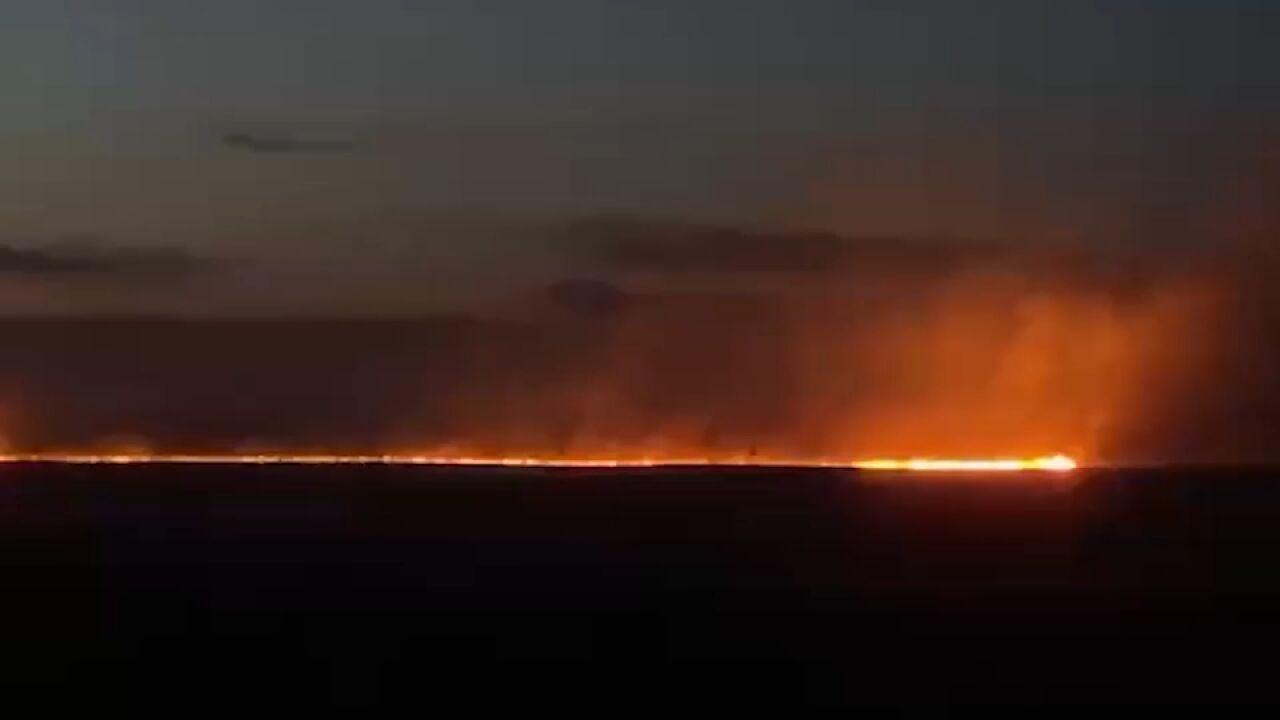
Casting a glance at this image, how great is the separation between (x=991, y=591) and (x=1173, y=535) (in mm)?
18737

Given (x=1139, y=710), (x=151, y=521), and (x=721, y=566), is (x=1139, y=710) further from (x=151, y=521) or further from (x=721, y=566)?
(x=151, y=521)

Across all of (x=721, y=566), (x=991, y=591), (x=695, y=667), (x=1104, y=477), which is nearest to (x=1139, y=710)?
(x=695, y=667)

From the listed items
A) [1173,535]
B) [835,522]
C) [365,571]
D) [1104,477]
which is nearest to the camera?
[365,571]

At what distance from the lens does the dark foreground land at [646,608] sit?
41.0 m

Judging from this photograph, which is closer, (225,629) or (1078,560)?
(225,629)

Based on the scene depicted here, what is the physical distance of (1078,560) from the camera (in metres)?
64.0

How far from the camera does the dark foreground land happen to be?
41.0m

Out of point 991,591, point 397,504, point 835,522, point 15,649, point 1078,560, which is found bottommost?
point 15,649

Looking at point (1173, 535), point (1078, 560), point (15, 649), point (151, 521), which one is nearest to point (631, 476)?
point (151, 521)

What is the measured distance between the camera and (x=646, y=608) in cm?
5162

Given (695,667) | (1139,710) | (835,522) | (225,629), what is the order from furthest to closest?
1. (835,522)
2. (225,629)
3. (695,667)
4. (1139,710)

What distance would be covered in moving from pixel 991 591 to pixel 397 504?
161 feet

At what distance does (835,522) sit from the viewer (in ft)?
274

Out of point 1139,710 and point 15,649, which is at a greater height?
point 15,649
